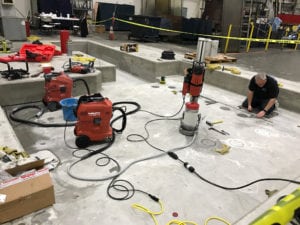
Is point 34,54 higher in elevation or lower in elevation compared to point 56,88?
higher

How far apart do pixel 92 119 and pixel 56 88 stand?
1.25 metres

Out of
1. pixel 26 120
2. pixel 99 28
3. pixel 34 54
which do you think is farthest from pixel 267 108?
pixel 99 28

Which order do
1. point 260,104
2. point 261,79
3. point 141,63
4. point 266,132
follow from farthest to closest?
point 141,63 < point 260,104 < point 261,79 < point 266,132

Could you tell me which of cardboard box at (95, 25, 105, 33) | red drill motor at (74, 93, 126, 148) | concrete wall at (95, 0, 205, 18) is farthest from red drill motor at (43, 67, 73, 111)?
concrete wall at (95, 0, 205, 18)

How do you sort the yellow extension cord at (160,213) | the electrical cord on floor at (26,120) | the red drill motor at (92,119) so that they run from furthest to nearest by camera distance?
the electrical cord on floor at (26,120)
the red drill motor at (92,119)
the yellow extension cord at (160,213)

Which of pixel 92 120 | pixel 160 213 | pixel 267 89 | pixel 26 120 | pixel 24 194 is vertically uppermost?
pixel 267 89

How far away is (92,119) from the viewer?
273 cm

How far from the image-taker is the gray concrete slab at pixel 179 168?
201cm

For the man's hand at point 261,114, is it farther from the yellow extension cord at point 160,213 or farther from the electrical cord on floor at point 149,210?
the electrical cord on floor at point 149,210

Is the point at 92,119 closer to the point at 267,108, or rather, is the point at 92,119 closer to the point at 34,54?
the point at 267,108

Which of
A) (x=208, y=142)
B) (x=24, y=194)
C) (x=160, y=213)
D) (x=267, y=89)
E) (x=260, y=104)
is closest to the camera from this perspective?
(x=24, y=194)

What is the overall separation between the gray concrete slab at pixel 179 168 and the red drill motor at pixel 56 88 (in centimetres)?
17

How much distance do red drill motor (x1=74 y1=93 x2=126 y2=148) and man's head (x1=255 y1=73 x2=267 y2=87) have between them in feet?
7.18

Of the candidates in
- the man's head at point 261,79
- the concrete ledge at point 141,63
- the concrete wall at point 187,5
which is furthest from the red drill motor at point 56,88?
the concrete wall at point 187,5
